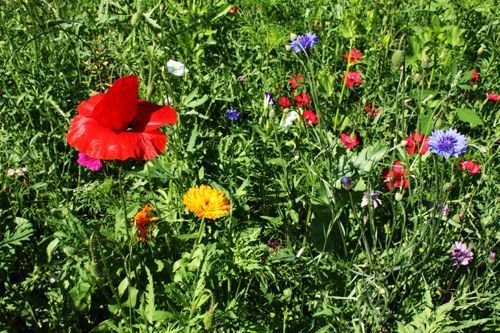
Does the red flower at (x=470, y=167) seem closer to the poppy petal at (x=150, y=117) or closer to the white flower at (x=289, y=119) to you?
the white flower at (x=289, y=119)

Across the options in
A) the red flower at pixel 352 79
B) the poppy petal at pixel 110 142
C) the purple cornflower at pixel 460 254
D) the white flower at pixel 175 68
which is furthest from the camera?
the red flower at pixel 352 79

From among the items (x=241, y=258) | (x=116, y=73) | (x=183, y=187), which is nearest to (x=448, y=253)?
(x=241, y=258)

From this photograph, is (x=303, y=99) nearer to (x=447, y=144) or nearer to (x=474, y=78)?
(x=474, y=78)

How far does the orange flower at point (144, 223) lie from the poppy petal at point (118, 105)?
46 cm

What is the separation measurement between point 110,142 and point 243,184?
67cm

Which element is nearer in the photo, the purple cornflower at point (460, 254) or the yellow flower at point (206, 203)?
the yellow flower at point (206, 203)

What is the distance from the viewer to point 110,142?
1167 millimetres

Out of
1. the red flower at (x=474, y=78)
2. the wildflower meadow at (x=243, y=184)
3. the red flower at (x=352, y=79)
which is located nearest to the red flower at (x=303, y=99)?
the wildflower meadow at (x=243, y=184)

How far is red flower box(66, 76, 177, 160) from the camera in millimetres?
1161

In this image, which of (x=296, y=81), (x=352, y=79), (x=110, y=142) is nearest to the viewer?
(x=110, y=142)

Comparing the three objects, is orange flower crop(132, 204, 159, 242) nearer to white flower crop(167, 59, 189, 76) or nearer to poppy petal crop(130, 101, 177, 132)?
poppy petal crop(130, 101, 177, 132)

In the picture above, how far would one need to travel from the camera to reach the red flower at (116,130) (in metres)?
1.16

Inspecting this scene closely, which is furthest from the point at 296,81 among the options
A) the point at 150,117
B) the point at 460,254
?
the point at 150,117

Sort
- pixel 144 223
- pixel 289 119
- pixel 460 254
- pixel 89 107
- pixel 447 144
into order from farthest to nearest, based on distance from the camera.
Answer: pixel 289 119
pixel 460 254
pixel 144 223
pixel 447 144
pixel 89 107
